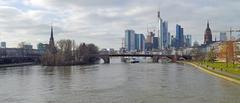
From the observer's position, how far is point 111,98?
37094 mm

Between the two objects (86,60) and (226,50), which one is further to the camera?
(86,60)

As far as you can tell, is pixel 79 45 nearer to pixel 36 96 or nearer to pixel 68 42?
pixel 68 42

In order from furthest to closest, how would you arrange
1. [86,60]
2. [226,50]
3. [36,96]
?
[86,60] → [226,50] → [36,96]

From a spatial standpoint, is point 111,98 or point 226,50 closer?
point 111,98

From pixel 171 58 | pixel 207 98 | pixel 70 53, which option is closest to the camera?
pixel 207 98

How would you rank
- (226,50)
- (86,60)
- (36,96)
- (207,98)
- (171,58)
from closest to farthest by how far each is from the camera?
1. (207,98)
2. (36,96)
3. (226,50)
4. (86,60)
5. (171,58)

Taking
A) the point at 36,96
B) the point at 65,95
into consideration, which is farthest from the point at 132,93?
the point at 36,96

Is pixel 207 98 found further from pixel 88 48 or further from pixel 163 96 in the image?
pixel 88 48

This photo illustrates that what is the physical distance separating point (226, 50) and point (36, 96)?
73.8 m

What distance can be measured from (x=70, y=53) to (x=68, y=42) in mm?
4015

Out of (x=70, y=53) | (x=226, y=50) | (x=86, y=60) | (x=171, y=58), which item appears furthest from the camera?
(x=171, y=58)

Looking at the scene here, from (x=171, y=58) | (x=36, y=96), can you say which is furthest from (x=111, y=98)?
(x=171, y=58)

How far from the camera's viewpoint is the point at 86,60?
158375mm

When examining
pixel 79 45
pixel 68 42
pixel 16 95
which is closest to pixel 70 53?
pixel 68 42
